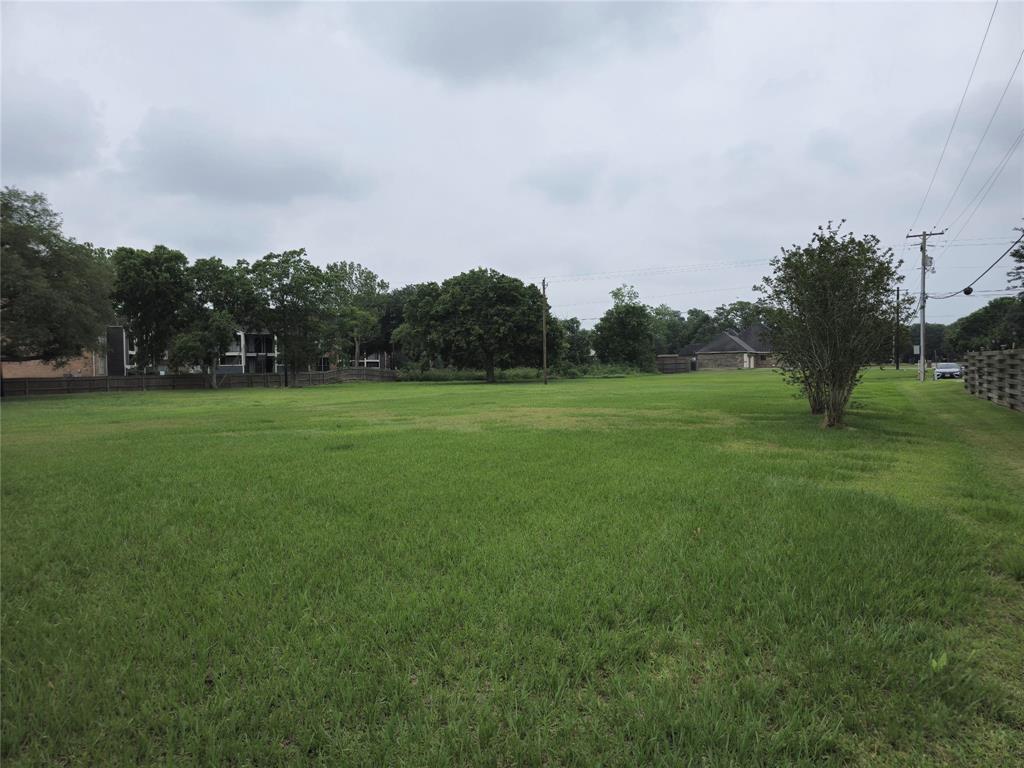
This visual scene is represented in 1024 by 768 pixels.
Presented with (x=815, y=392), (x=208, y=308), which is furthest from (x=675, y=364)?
(x=815, y=392)

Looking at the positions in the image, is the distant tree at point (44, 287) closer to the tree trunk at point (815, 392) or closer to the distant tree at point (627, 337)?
the tree trunk at point (815, 392)

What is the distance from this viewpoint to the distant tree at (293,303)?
44.8m

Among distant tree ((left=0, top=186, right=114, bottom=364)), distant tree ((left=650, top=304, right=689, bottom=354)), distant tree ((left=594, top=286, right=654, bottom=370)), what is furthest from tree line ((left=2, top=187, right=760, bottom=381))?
distant tree ((left=650, top=304, right=689, bottom=354))

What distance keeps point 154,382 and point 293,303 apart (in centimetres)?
1239

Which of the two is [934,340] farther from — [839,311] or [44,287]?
→ [44,287]

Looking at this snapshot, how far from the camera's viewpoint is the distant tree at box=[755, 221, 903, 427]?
11.5 meters

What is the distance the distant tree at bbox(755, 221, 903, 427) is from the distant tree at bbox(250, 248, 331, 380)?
42.0 meters

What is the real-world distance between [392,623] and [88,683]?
4.59 ft

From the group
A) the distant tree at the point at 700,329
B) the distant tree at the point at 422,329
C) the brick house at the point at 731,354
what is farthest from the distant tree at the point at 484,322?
the distant tree at the point at 700,329

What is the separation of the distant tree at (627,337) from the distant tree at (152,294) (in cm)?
4902

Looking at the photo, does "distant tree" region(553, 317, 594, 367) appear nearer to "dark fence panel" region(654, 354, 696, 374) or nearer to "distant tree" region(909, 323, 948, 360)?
"dark fence panel" region(654, 354, 696, 374)

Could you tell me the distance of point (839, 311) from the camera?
1155 cm

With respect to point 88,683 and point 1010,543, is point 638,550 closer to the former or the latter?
point 1010,543

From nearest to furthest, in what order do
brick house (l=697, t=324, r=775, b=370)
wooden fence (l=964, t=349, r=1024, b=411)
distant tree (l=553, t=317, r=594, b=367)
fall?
wooden fence (l=964, t=349, r=1024, b=411), distant tree (l=553, t=317, r=594, b=367), brick house (l=697, t=324, r=775, b=370)
